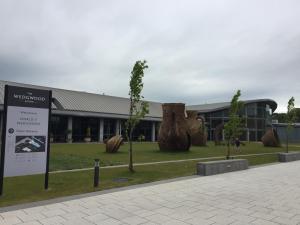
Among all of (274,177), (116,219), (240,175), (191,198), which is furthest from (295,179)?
(116,219)

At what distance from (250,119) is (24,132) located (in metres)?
50.2

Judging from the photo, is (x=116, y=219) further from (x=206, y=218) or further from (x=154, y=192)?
(x=154, y=192)

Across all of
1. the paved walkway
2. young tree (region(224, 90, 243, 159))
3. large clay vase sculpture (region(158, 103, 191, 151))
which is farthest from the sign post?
large clay vase sculpture (region(158, 103, 191, 151))

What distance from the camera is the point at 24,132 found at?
283 inches

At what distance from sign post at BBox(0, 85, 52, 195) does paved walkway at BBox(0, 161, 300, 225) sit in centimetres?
158

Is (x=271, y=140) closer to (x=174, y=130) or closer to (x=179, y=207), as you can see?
(x=174, y=130)

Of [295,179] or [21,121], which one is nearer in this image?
[21,121]

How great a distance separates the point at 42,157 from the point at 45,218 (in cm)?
259

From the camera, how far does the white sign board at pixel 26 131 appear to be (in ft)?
22.7

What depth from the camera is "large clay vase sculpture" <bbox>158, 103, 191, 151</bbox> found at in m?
21.2

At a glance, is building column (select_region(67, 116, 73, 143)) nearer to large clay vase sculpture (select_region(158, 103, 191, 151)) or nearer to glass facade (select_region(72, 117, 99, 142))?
glass facade (select_region(72, 117, 99, 142))

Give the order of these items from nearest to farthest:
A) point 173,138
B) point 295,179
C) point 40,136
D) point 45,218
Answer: point 45,218
point 40,136
point 295,179
point 173,138

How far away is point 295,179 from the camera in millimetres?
10469

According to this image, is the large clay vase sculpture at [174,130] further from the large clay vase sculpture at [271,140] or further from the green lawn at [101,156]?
the large clay vase sculpture at [271,140]
